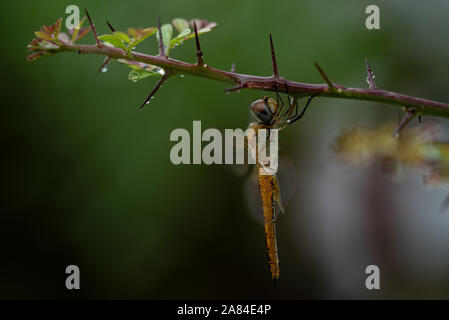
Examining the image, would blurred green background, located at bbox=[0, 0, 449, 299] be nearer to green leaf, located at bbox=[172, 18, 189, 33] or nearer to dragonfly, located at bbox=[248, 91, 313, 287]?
dragonfly, located at bbox=[248, 91, 313, 287]

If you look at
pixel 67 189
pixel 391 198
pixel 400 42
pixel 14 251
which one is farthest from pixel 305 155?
pixel 14 251

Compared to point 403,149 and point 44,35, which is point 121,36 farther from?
point 403,149

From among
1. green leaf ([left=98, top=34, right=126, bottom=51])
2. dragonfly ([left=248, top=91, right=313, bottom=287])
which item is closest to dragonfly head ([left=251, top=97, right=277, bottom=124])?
dragonfly ([left=248, top=91, right=313, bottom=287])

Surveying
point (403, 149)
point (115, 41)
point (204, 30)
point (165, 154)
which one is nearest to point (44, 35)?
point (115, 41)

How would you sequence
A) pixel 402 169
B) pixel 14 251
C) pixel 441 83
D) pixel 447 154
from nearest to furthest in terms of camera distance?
pixel 447 154 → pixel 402 169 → pixel 14 251 → pixel 441 83

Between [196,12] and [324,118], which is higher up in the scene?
[196,12]

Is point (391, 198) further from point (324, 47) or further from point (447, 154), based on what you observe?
point (447, 154)
